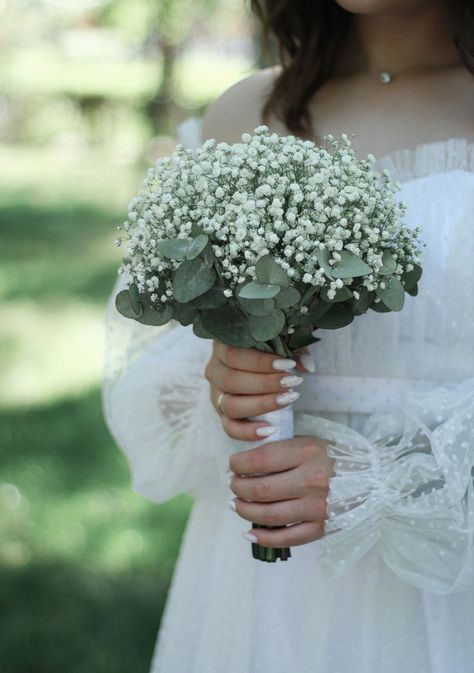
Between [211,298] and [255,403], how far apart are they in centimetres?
30

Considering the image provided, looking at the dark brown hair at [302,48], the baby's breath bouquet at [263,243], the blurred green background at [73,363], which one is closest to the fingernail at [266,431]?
the baby's breath bouquet at [263,243]

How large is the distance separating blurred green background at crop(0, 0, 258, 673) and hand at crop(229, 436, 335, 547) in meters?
1.47

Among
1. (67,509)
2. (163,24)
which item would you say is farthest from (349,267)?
(163,24)

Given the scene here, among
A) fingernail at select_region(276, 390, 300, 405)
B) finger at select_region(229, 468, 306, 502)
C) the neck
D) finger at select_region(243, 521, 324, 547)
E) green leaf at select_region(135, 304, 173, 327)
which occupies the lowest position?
finger at select_region(243, 521, 324, 547)

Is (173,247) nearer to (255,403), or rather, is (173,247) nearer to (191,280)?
(191,280)

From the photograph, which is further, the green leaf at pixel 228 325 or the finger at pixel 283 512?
the finger at pixel 283 512

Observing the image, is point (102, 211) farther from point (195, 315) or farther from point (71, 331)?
point (195, 315)

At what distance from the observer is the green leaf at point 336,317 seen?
1.65 m

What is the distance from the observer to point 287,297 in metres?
1.54

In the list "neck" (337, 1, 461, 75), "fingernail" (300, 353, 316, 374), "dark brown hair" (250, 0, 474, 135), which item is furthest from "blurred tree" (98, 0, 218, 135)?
"fingernail" (300, 353, 316, 374)

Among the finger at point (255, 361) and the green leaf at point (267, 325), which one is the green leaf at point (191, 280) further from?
the finger at point (255, 361)

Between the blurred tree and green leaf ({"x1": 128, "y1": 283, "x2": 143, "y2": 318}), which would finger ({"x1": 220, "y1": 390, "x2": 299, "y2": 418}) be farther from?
the blurred tree

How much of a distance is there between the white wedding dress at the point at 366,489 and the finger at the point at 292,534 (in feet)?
0.08

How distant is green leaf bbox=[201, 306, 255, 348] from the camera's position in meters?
1.64
